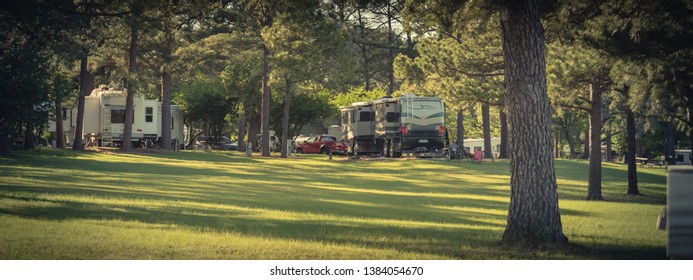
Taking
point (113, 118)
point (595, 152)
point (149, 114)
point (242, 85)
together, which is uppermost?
point (242, 85)

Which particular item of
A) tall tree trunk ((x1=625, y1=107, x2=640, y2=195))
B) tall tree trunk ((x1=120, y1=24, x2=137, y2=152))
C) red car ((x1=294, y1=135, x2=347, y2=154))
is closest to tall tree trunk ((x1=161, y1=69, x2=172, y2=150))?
tall tree trunk ((x1=120, y1=24, x2=137, y2=152))

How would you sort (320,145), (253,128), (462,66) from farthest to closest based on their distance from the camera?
1. (253,128)
2. (320,145)
3. (462,66)

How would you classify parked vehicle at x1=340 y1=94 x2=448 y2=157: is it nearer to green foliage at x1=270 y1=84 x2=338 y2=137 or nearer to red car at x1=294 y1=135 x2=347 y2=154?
red car at x1=294 y1=135 x2=347 y2=154

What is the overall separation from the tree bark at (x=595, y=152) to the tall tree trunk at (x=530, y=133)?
13.6m

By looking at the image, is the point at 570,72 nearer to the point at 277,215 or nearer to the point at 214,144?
the point at 277,215

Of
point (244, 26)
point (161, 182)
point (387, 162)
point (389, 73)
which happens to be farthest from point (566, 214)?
point (389, 73)

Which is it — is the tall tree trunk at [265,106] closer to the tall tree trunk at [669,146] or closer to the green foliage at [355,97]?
the green foliage at [355,97]

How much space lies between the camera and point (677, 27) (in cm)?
1725

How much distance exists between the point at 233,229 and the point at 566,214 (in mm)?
8379

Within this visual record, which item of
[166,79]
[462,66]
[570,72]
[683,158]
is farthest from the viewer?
[683,158]

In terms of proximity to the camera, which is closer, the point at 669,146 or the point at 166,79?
the point at 669,146

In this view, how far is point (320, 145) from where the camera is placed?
58250 mm

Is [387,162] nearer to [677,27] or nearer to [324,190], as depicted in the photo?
[324,190]

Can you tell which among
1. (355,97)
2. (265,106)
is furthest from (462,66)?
(355,97)
